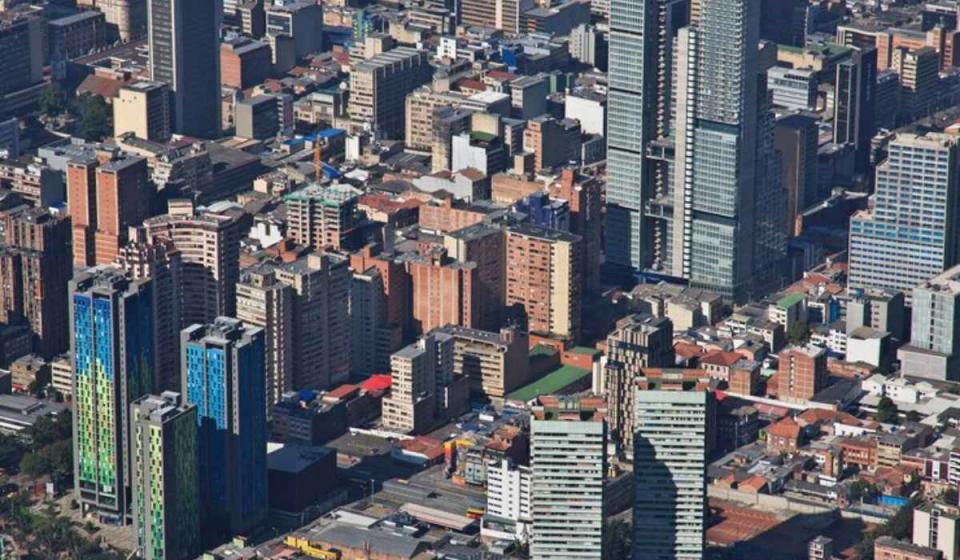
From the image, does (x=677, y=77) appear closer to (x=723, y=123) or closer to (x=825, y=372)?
(x=723, y=123)

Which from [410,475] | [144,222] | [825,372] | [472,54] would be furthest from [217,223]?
[472,54]

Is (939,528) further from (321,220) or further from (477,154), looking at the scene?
(477,154)

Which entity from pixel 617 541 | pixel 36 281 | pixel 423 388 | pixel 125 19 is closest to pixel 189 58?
pixel 125 19

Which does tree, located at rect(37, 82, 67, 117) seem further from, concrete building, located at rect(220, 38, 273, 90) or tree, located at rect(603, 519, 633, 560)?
tree, located at rect(603, 519, 633, 560)

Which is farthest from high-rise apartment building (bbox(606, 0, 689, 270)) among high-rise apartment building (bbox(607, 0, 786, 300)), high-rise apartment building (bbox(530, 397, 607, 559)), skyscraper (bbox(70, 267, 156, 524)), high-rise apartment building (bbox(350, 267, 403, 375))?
high-rise apartment building (bbox(530, 397, 607, 559))

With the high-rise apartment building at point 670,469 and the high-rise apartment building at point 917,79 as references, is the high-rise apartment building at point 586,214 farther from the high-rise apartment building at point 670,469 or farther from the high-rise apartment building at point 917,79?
the high-rise apartment building at point 670,469

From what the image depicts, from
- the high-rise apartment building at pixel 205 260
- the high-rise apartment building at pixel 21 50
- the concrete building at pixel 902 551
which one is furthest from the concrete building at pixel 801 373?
the high-rise apartment building at pixel 21 50
